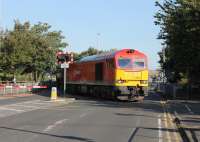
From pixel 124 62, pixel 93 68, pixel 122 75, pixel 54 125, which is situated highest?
pixel 124 62

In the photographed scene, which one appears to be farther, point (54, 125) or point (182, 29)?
point (182, 29)

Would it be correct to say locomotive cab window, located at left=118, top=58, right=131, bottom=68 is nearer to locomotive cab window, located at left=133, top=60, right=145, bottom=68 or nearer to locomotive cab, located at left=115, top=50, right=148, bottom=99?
locomotive cab, located at left=115, top=50, right=148, bottom=99

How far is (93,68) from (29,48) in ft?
92.3

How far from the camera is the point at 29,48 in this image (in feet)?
242

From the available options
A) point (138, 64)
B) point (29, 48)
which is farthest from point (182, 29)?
point (29, 48)

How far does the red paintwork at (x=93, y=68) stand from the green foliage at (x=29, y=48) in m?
11.7

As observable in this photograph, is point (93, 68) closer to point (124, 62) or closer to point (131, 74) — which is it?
point (124, 62)

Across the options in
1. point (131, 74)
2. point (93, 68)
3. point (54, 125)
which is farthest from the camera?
point (93, 68)

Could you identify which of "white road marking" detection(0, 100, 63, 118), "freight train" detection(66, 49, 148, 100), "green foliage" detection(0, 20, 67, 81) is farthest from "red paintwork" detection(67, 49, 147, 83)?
"green foliage" detection(0, 20, 67, 81)

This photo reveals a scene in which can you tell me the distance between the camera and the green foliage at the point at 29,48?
70438 millimetres

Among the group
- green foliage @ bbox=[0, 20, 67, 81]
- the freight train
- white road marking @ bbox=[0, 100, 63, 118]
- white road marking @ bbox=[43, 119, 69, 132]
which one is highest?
green foliage @ bbox=[0, 20, 67, 81]

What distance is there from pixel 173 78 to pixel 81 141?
2197 inches

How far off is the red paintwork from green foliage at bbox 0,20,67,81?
11.7 m

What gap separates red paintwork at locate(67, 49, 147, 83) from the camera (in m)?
41.6
